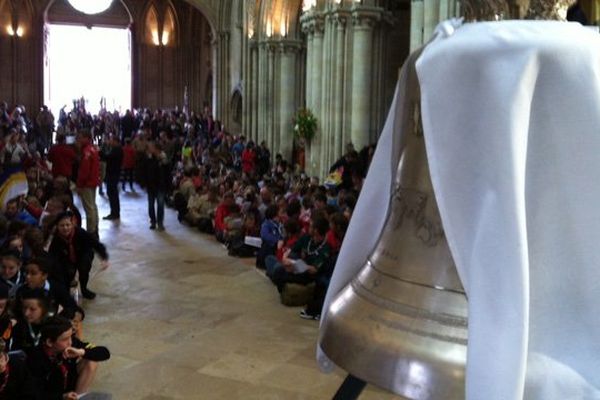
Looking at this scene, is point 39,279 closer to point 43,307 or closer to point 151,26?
point 43,307

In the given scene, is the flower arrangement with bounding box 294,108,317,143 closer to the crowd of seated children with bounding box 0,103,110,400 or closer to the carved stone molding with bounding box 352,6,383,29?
the carved stone molding with bounding box 352,6,383,29

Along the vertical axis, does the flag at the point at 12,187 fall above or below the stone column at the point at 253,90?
below

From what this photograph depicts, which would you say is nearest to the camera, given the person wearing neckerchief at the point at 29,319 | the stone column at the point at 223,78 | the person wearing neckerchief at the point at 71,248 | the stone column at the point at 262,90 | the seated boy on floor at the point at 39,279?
the person wearing neckerchief at the point at 29,319

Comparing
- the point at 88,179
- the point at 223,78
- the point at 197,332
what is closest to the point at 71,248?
the point at 197,332

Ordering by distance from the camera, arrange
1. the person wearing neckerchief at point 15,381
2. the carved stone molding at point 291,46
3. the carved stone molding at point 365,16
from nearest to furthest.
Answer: the person wearing neckerchief at point 15,381 < the carved stone molding at point 365,16 < the carved stone molding at point 291,46

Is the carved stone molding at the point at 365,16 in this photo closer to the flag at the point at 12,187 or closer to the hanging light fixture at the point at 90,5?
the flag at the point at 12,187

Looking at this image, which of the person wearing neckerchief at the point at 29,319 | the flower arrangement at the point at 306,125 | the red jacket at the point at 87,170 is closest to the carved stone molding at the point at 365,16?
the flower arrangement at the point at 306,125

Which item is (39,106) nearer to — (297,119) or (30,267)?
(297,119)

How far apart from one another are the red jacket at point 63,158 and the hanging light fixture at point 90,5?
2197 centimetres

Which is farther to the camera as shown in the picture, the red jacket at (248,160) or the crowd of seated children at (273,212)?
the red jacket at (248,160)

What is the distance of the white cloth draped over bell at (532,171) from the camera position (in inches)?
42.2

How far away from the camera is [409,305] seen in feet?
4.05

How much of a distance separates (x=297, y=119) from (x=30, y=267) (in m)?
11.4

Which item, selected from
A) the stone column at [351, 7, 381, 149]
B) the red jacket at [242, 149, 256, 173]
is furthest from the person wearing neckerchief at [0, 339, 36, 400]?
the red jacket at [242, 149, 256, 173]
